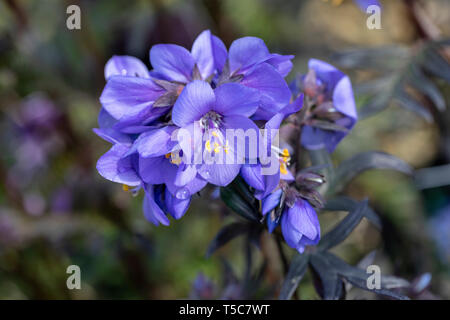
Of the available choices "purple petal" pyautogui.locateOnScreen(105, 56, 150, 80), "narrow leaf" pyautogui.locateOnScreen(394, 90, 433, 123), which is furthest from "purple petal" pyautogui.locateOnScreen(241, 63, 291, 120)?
"narrow leaf" pyautogui.locateOnScreen(394, 90, 433, 123)

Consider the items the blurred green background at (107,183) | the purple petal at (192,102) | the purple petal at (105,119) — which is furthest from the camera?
the blurred green background at (107,183)

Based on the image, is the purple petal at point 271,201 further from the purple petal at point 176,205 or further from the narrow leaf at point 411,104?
the narrow leaf at point 411,104

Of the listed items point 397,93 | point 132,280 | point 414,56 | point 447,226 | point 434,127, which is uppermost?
point 414,56

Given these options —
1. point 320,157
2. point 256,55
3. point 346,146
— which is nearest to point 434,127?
point 346,146

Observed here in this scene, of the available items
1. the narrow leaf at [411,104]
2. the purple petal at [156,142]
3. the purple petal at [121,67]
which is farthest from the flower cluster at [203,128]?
the narrow leaf at [411,104]

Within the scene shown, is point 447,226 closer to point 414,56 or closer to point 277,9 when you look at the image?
point 414,56

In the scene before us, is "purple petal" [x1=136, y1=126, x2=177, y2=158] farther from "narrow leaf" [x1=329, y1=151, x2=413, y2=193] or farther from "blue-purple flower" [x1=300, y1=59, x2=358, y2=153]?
"narrow leaf" [x1=329, y1=151, x2=413, y2=193]

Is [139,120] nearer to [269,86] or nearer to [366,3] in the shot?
[269,86]
